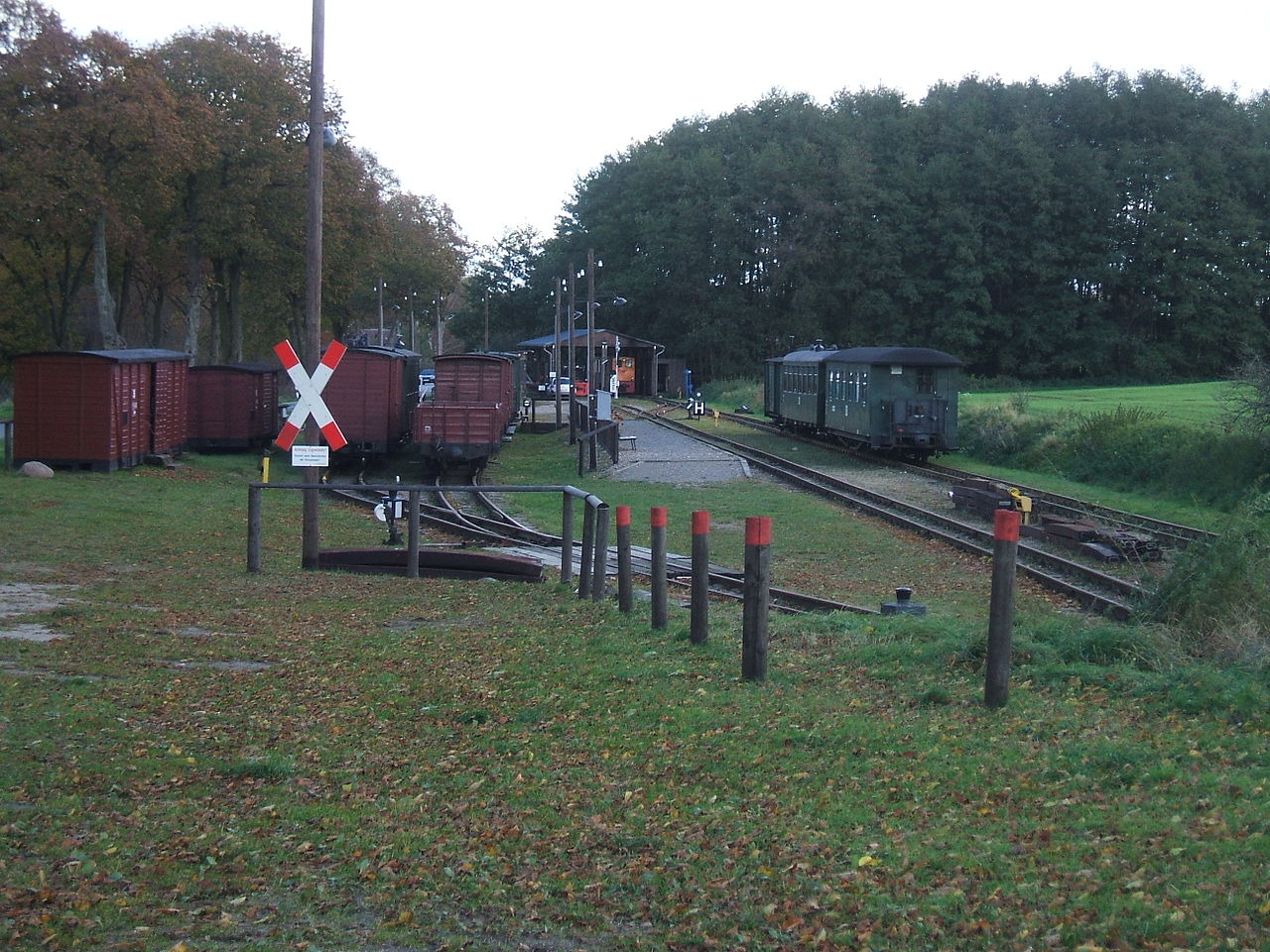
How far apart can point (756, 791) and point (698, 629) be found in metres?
3.65

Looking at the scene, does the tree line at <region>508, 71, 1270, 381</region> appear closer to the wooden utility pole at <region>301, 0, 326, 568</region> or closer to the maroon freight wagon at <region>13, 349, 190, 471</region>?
the maroon freight wagon at <region>13, 349, 190, 471</region>

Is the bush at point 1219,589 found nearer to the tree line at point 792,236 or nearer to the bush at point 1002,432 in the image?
the bush at point 1002,432

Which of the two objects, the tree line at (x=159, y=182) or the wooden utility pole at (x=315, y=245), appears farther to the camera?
the tree line at (x=159, y=182)

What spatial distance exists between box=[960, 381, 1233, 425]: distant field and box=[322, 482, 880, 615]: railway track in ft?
67.1

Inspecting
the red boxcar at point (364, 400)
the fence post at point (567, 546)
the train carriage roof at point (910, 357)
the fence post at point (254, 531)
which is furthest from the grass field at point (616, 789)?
the train carriage roof at point (910, 357)

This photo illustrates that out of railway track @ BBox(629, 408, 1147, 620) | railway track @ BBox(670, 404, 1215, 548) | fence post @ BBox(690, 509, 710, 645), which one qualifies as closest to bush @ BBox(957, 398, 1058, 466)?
railway track @ BBox(670, 404, 1215, 548)

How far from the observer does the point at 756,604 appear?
834 cm

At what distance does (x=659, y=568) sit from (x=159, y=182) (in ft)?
101

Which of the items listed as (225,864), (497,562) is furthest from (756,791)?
(497,562)

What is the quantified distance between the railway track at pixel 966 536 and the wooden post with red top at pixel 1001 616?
16.3 ft

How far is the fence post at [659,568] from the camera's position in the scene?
404 inches

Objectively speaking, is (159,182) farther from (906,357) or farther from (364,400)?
(906,357)

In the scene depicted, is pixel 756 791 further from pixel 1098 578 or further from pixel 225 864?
pixel 1098 578

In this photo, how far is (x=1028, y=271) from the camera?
69.1 meters
